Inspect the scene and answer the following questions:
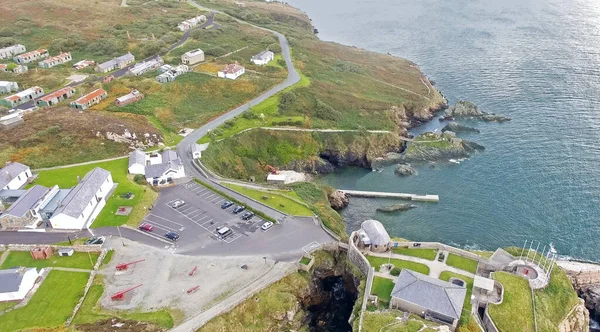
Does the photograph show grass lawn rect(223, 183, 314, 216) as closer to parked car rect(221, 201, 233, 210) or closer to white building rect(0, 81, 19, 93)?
parked car rect(221, 201, 233, 210)

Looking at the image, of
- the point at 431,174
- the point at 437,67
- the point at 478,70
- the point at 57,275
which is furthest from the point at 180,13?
the point at 57,275

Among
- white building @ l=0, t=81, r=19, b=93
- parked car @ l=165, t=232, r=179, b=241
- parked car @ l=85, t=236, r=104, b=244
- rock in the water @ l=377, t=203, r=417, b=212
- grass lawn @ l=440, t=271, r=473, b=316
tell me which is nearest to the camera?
grass lawn @ l=440, t=271, r=473, b=316

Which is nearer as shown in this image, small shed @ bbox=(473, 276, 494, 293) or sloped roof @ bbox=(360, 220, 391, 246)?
small shed @ bbox=(473, 276, 494, 293)

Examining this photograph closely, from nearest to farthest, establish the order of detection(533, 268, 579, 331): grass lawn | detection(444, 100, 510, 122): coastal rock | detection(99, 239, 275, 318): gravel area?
detection(99, 239, 275, 318): gravel area < detection(533, 268, 579, 331): grass lawn < detection(444, 100, 510, 122): coastal rock

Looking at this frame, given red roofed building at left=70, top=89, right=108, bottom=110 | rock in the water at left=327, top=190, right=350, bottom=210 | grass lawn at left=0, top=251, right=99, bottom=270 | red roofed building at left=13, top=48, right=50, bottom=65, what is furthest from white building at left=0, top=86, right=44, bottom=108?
rock in the water at left=327, top=190, right=350, bottom=210

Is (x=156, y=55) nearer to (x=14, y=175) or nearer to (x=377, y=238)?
(x=14, y=175)

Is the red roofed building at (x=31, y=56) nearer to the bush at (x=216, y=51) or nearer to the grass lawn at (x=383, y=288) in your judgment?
the bush at (x=216, y=51)

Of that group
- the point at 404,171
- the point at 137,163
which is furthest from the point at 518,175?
the point at 137,163

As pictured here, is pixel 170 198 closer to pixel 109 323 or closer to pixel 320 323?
pixel 109 323

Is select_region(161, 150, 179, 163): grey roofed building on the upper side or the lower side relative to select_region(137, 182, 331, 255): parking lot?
upper
